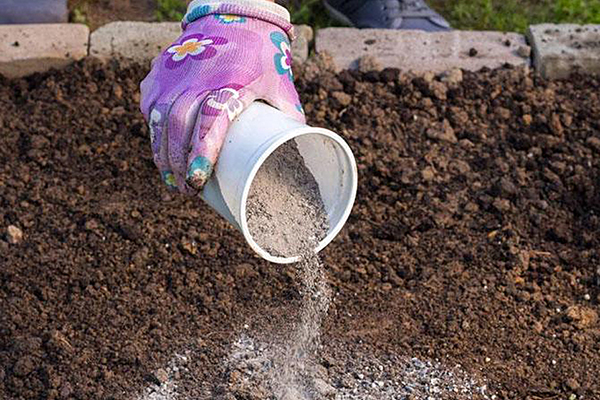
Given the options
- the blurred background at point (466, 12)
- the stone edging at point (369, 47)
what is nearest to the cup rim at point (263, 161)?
the stone edging at point (369, 47)

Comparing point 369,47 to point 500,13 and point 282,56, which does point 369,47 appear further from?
point 282,56

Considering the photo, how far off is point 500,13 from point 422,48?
519 mm

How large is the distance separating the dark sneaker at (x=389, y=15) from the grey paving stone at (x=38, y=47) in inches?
35.8

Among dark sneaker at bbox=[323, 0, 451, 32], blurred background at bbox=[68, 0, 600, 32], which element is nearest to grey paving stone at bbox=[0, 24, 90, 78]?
blurred background at bbox=[68, 0, 600, 32]

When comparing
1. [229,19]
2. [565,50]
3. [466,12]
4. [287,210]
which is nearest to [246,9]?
[229,19]

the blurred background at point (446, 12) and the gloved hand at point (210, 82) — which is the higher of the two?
the gloved hand at point (210, 82)

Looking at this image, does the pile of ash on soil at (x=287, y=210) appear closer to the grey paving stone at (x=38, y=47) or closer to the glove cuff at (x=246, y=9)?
the glove cuff at (x=246, y=9)

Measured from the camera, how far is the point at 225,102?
2.13m

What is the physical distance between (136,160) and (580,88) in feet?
4.52

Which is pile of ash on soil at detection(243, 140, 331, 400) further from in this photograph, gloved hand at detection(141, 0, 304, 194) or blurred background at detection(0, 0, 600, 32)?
blurred background at detection(0, 0, 600, 32)

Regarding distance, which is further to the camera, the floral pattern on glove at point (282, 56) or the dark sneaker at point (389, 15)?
the dark sneaker at point (389, 15)

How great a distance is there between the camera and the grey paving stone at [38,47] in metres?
3.50

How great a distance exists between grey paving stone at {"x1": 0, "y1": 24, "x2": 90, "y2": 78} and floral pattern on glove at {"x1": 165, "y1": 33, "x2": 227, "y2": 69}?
1304 mm

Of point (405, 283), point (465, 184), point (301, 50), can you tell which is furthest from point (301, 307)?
point (301, 50)
